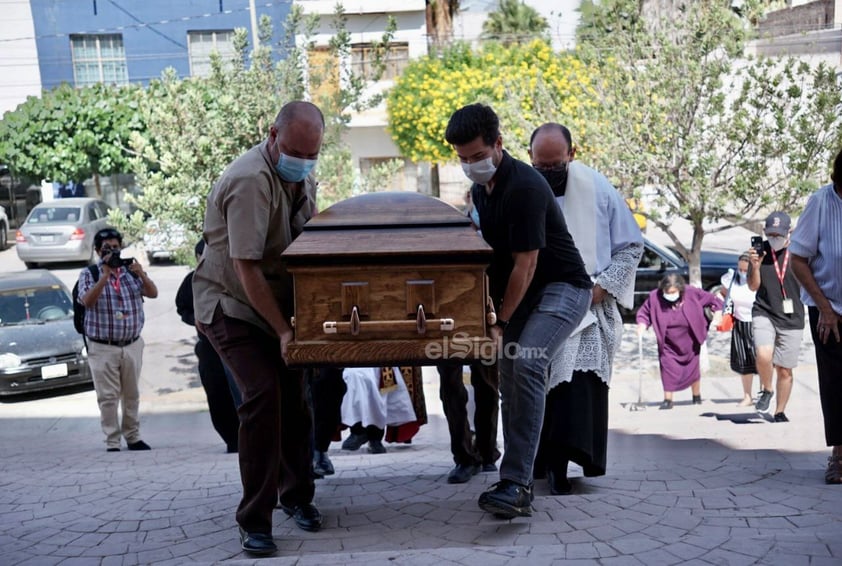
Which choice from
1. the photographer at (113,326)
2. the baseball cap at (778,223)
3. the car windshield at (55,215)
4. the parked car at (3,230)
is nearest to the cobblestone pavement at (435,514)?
the photographer at (113,326)

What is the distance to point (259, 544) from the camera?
12.4 feet

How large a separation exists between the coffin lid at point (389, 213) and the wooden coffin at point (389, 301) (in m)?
0.30

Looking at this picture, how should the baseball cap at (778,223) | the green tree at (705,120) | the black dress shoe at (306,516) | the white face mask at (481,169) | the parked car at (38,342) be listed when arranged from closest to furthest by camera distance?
the white face mask at (481,169)
the black dress shoe at (306,516)
the baseball cap at (778,223)
the green tree at (705,120)
the parked car at (38,342)

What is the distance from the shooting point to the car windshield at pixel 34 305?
12.2m

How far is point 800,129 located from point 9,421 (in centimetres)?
938

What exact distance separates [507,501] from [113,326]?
16.6 ft

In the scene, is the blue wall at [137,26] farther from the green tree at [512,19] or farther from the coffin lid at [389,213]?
the coffin lid at [389,213]

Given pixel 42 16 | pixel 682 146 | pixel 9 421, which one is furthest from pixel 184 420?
pixel 42 16

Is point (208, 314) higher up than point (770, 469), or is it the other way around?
point (208, 314)

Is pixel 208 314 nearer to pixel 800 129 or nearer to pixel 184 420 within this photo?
pixel 184 420

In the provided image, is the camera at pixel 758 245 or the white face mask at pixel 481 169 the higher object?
the white face mask at pixel 481 169

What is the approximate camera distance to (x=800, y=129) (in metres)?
10.5

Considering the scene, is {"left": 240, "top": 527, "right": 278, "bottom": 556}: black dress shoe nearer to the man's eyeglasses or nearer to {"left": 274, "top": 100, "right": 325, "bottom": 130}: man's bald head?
{"left": 274, "top": 100, "right": 325, "bottom": 130}: man's bald head

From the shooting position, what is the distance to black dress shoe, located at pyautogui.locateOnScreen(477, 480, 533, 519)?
397 cm
